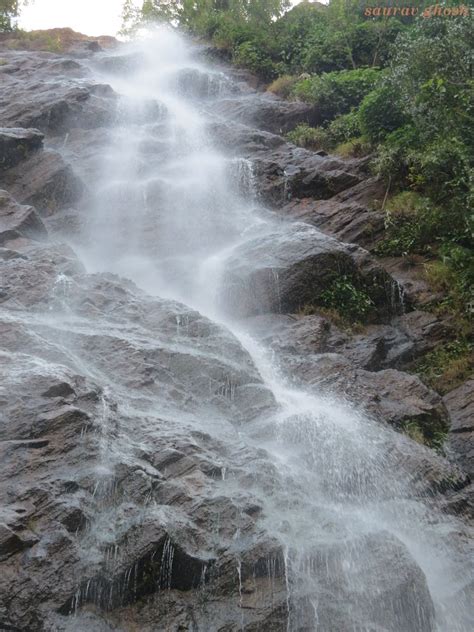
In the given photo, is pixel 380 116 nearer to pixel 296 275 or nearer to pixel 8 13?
pixel 296 275

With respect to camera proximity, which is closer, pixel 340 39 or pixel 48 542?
pixel 48 542

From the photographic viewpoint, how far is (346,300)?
42.2 ft

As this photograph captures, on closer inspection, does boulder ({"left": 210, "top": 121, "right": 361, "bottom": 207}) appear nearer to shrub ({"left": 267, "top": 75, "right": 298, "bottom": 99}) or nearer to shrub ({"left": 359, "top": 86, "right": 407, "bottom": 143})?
shrub ({"left": 359, "top": 86, "right": 407, "bottom": 143})

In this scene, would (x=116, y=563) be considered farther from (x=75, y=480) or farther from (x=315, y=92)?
(x=315, y=92)

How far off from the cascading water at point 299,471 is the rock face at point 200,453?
0.03 metres

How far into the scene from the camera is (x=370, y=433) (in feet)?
30.9

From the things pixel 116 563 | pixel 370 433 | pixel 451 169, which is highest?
pixel 451 169

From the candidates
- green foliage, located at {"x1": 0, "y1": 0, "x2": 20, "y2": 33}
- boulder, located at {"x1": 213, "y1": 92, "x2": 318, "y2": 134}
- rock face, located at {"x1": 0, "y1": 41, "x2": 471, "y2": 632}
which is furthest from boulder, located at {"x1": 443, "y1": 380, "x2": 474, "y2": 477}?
green foliage, located at {"x1": 0, "y1": 0, "x2": 20, "y2": 33}

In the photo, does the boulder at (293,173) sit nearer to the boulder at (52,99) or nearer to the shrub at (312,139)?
the shrub at (312,139)

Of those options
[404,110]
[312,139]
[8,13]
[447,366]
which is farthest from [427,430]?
[8,13]

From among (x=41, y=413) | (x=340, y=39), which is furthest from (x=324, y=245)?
(x=340, y=39)

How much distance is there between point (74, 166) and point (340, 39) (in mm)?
11655

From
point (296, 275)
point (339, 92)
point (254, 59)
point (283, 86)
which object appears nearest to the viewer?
point (296, 275)

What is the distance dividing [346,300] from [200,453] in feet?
20.0
